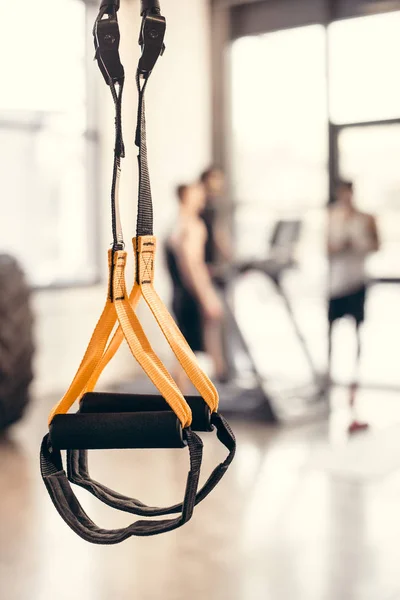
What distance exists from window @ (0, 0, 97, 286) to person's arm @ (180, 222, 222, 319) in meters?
1.02

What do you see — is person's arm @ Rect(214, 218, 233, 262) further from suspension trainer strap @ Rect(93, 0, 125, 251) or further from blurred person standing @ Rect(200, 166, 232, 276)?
suspension trainer strap @ Rect(93, 0, 125, 251)

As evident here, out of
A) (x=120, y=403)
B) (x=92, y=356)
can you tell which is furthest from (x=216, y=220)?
(x=92, y=356)

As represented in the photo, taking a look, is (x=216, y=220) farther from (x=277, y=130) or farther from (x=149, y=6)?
(x=149, y=6)

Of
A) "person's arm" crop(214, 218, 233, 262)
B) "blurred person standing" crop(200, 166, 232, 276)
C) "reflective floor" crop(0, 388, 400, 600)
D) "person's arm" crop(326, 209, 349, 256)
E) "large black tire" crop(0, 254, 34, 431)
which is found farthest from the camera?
"person's arm" crop(214, 218, 233, 262)

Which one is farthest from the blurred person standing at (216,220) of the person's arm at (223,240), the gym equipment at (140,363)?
the gym equipment at (140,363)

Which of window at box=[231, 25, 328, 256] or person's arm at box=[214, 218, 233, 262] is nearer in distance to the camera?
window at box=[231, 25, 328, 256]

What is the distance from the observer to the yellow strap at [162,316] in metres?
0.90

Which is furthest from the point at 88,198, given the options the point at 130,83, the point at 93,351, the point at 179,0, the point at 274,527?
the point at 93,351

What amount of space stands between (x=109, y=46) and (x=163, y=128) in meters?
4.76

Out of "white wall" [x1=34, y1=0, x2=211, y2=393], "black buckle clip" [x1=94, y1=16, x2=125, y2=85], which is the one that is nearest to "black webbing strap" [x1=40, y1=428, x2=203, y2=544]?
"black buckle clip" [x1=94, y1=16, x2=125, y2=85]

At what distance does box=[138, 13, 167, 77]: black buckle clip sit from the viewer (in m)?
0.83

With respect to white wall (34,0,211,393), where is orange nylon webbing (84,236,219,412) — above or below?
below

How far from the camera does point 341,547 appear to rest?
247 cm

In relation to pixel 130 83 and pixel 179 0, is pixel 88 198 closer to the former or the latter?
pixel 130 83
